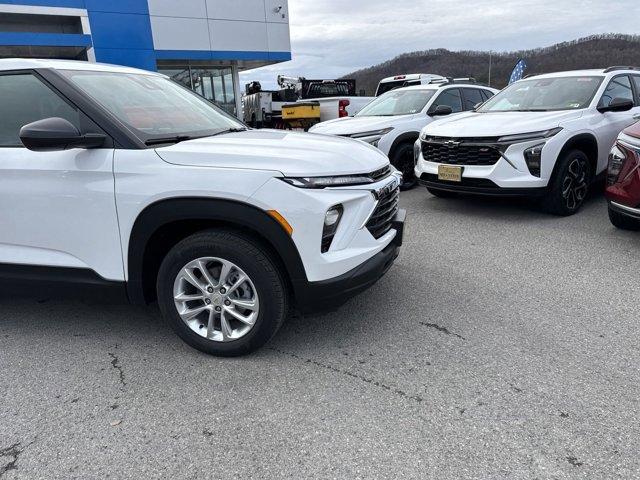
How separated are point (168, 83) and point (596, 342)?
144 inches

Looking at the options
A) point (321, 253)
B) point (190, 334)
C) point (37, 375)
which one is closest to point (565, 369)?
point (321, 253)

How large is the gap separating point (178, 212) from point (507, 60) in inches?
2061

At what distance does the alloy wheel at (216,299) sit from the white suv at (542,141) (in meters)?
3.81

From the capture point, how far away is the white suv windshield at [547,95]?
6113 mm

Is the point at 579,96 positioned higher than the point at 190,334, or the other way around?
the point at 579,96

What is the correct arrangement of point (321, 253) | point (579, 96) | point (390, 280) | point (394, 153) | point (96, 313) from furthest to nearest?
point (394, 153) → point (579, 96) → point (390, 280) → point (96, 313) → point (321, 253)

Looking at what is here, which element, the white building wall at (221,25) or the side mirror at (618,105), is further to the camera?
the white building wall at (221,25)

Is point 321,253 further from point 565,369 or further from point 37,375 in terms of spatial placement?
point 37,375

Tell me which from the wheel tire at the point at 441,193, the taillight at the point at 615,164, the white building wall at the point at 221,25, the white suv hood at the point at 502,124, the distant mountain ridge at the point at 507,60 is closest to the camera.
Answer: the taillight at the point at 615,164

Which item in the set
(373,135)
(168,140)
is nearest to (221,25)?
(373,135)

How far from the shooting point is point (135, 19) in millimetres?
18391

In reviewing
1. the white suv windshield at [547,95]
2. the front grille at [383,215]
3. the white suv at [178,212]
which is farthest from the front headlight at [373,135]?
the white suv at [178,212]

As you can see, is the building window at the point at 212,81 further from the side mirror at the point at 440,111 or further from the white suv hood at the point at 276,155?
the white suv hood at the point at 276,155

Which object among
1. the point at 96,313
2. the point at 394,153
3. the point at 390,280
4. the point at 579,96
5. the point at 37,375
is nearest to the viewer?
the point at 37,375
